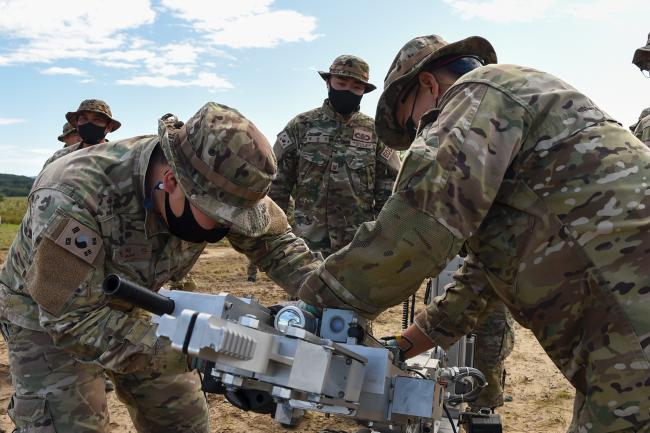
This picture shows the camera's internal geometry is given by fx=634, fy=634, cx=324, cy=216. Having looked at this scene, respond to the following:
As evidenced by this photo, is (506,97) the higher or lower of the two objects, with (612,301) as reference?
higher

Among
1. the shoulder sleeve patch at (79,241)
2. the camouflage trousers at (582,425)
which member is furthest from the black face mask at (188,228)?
the camouflage trousers at (582,425)

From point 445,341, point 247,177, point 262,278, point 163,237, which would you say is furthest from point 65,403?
point 262,278

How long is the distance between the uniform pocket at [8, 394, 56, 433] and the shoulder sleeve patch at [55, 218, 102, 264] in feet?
2.49

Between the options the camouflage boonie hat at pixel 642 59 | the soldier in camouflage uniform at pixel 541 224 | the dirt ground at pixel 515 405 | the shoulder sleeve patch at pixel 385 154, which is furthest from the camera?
the shoulder sleeve patch at pixel 385 154

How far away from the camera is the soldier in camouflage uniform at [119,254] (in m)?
2.64

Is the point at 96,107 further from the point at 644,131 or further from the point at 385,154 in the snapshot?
the point at 644,131

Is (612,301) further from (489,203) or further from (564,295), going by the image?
(489,203)

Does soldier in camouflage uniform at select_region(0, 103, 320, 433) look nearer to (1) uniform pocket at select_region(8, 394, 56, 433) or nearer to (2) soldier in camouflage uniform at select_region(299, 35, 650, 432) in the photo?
(1) uniform pocket at select_region(8, 394, 56, 433)

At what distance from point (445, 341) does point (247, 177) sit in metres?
1.10

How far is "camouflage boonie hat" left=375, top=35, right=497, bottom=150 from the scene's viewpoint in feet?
→ 7.72

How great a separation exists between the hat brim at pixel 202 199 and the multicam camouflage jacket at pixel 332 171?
3249mm

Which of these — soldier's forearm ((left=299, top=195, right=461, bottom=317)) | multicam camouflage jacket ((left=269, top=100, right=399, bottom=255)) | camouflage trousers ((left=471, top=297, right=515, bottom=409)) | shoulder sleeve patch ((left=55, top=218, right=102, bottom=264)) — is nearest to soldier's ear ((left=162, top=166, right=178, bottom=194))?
shoulder sleeve patch ((left=55, top=218, right=102, bottom=264))

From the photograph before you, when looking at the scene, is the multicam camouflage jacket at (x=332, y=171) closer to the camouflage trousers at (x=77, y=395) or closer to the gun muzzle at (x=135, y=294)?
the camouflage trousers at (x=77, y=395)

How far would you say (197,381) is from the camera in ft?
11.1
